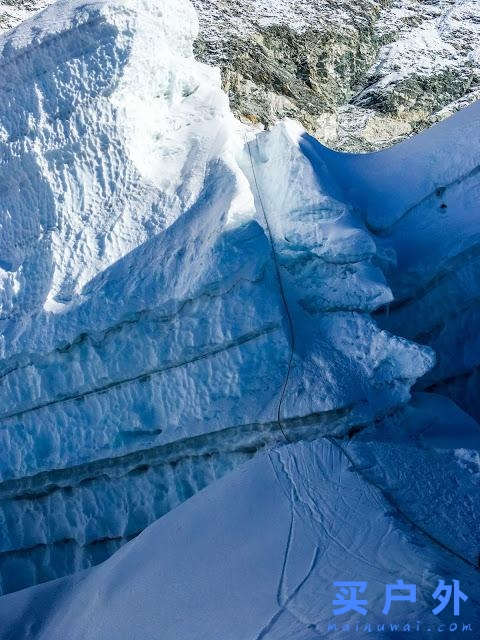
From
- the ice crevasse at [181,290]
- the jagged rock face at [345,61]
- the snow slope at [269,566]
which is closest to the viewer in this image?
the snow slope at [269,566]

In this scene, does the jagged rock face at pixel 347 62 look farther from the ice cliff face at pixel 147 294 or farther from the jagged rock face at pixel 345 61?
the ice cliff face at pixel 147 294

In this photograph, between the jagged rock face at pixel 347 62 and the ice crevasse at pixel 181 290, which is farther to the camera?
the jagged rock face at pixel 347 62

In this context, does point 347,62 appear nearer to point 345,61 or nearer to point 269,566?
point 345,61

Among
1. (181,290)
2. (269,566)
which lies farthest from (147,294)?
(269,566)

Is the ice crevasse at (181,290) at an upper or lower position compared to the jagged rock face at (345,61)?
lower

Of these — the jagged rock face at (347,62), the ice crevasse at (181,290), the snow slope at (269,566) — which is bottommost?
the snow slope at (269,566)

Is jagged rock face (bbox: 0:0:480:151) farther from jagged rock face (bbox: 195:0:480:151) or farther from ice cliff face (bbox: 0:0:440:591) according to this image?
ice cliff face (bbox: 0:0:440:591)

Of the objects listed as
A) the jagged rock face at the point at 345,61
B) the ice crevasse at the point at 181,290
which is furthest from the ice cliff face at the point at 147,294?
the jagged rock face at the point at 345,61

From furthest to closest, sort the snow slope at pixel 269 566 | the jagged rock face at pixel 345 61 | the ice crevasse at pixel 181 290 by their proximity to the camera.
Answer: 1. the jagged rock face at pixel 345 61
2. the ice crevasse at pixel 181 290
3. the snow slope at pixel 269 566
